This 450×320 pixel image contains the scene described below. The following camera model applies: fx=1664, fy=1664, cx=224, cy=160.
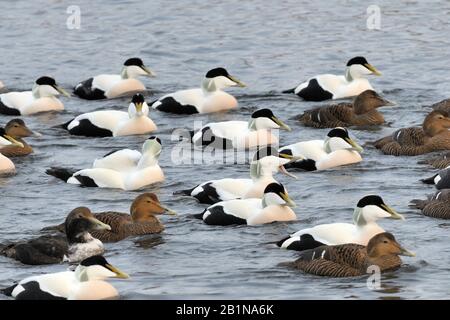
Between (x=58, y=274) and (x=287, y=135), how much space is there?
744 cm

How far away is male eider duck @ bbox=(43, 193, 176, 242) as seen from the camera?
16.5 meters

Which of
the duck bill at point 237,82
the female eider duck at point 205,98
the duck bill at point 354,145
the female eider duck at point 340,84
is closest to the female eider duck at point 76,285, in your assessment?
the duck bill at point 354,145

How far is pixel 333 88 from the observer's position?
23656mm

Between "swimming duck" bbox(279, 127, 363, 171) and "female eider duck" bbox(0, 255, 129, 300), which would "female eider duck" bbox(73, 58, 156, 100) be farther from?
"female eider duck" bbox(0, 255, 129, 300)

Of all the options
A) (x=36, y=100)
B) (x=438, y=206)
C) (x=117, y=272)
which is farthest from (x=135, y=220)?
(x=36, y=100)

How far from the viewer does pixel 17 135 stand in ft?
69.9

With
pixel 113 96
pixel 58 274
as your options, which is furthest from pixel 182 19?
pixel 58 274

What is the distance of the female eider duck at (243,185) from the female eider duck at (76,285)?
344 cm

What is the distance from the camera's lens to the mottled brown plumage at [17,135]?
67.9 ft

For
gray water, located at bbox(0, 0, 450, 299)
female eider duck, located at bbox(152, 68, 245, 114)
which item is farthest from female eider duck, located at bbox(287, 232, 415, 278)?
female eider duck, located at bbox(152, 68, 245, 114)

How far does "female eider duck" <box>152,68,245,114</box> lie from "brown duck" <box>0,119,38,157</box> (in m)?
2.12

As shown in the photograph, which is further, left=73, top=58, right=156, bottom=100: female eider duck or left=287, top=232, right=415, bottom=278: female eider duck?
left=73, top=58, right=156, bottom=100: female eider duck

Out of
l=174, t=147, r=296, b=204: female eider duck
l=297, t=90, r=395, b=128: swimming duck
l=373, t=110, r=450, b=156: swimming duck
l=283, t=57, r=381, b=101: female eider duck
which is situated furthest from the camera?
l=283, t=57, r=381, b=101: female eider duck

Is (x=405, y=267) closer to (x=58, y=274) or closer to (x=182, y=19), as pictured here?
(x=58, y=274)
